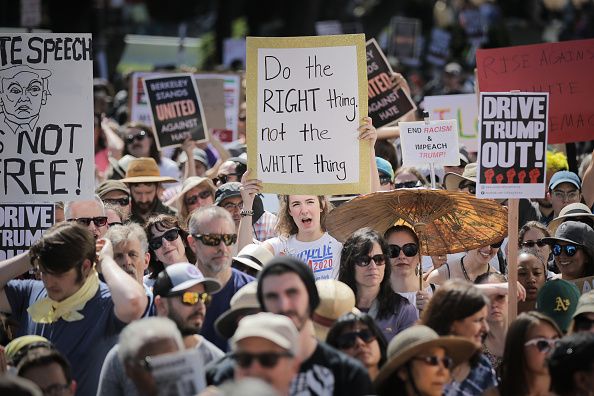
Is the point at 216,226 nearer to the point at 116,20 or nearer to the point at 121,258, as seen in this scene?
the point at 121,258

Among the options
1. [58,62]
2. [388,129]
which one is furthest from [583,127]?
[58,62]

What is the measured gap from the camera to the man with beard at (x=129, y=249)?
774 centimetres

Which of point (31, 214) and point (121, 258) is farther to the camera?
point (31, 214)

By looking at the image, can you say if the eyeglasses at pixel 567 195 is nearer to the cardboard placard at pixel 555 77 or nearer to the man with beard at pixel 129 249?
the cardboard placard at pixel 555 77

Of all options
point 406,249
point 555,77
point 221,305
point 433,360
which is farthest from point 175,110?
point 433,360

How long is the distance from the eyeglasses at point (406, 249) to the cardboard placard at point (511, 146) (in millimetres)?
516

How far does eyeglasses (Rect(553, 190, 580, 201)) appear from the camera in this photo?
10.3 metres

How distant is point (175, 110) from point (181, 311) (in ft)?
20.6

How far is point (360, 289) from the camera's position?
25.1ft

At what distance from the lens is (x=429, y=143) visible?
9930mm

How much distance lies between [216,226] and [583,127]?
3807 mm

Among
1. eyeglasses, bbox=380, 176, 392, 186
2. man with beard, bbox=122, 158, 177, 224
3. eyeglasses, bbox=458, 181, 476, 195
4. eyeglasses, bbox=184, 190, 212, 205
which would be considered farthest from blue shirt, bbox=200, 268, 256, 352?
man with beard, bbox=122, 158, 177, 224

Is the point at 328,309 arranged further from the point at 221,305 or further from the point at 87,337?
the point at 87,337

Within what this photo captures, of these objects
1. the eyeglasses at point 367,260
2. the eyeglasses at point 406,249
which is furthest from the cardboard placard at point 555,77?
the eyeglasses at point 367,260
